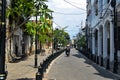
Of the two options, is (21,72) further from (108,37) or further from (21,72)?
(108,37)

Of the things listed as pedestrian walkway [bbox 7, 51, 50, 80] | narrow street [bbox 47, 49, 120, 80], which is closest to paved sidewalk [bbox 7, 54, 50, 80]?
pedestrian walkway [bbox 7, 51, 50, 80]

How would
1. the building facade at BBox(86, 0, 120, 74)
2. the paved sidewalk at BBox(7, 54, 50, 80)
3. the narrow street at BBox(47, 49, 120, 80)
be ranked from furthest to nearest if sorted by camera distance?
the building facade at BBox(86, 0, 120, 74), the narrow street at BBox(47, 49, 120, 80), the paved sidewalk at BBox(7, 54, 50, 80)

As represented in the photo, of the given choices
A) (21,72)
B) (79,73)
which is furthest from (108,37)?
(21,72)

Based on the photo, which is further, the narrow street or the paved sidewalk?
the narrow street

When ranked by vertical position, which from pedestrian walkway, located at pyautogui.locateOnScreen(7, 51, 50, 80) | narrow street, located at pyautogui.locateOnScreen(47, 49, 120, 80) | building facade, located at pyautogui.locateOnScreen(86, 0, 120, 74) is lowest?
narrow street, located at pyautogui.locateOnScreen(47, 49, 120, 80)

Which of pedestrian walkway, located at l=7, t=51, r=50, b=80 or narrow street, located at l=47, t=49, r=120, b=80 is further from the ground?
pedestrian walkway, located at l=7, t=51, r=50, b=80

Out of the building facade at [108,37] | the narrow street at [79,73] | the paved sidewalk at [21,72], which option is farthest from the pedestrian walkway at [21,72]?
the building facade at [108,37]

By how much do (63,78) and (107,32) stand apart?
2524 centimetres

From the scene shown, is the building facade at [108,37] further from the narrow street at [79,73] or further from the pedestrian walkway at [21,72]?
the pedestrian walkway at [21,72]

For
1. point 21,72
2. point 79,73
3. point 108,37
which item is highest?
point 108,37

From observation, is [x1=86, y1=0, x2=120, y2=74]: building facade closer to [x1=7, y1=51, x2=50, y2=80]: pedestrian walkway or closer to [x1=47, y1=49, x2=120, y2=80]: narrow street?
[x1=47, y1=49, x2=120, y2=80]: narrow street

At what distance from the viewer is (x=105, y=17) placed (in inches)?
1756

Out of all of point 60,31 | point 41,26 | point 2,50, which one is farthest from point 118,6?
point 60,31

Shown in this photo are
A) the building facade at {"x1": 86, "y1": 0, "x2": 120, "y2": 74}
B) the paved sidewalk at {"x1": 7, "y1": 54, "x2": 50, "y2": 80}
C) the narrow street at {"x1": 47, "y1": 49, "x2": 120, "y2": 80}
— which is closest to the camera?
the paved sidewalk at {"x1": 7, "y1": 54, "x2": 50, "y2": 80}
